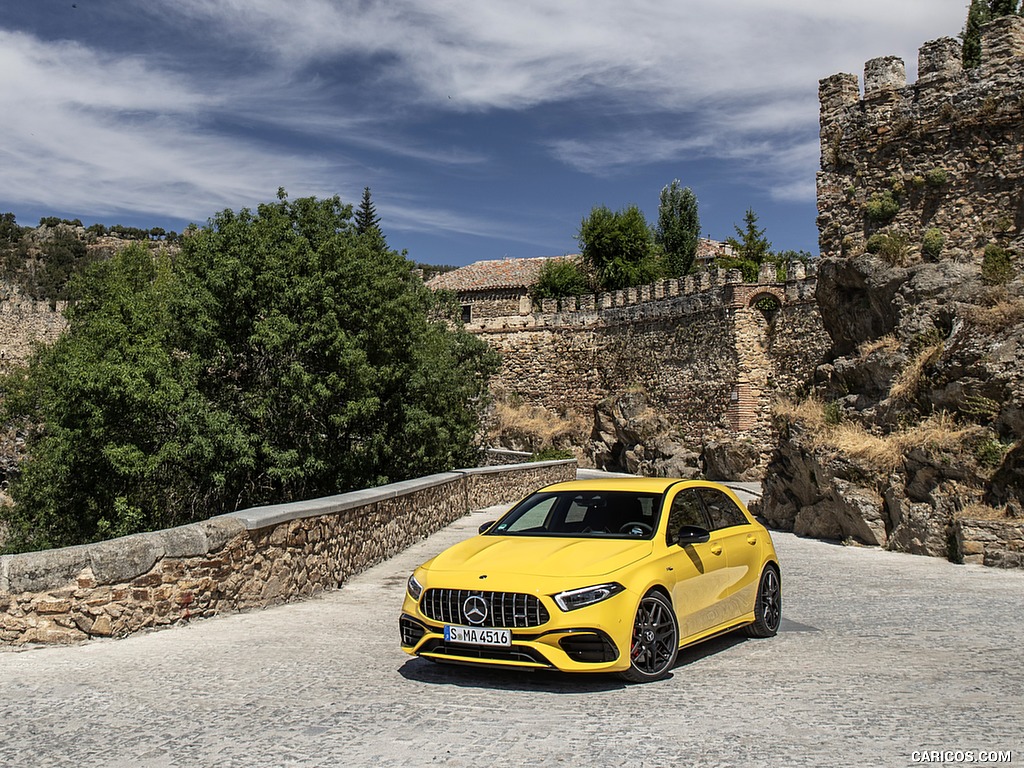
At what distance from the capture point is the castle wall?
16.8m

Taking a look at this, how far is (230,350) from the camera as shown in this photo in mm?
20250

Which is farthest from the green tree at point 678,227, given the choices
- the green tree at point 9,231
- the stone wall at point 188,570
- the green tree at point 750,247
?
the green tree at point 9,231

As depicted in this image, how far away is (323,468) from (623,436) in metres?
22.8

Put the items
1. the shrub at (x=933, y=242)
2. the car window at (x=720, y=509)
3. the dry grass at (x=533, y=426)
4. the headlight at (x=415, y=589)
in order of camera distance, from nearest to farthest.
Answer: the headlight at (x=415, y=589)
the car window at (x=720, y=509)
the shrub at (x=933, y=242)
the dry grass at (x=533, y=426)

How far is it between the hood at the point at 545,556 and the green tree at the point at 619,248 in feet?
160

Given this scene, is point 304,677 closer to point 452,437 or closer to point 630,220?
point 452,437

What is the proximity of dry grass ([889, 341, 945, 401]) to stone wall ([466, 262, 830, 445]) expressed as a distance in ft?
59.4

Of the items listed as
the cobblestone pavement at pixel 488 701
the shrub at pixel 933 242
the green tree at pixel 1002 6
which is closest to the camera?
the cobblestone pavement at pixel 488 701

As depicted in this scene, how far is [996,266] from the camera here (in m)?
15.8

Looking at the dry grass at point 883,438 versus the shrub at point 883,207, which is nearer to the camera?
the dry grass at point 883,438

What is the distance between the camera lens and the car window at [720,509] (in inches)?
307

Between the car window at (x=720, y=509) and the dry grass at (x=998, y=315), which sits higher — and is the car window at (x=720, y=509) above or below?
below

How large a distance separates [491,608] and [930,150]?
15252 millimetres

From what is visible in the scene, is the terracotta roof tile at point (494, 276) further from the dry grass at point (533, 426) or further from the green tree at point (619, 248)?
the dry grass at point (533, 426)
